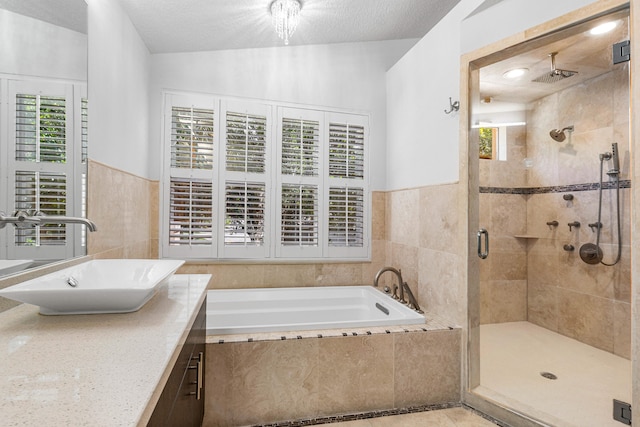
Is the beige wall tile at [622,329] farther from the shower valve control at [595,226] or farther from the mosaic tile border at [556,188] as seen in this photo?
the mosaic tile border at [556,188]

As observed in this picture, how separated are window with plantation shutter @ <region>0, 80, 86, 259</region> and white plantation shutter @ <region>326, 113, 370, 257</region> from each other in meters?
1.88

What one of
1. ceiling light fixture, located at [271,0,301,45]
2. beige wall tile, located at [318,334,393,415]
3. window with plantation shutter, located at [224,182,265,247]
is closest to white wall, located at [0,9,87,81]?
ceiling light fixture, located at [271,0,301,45]

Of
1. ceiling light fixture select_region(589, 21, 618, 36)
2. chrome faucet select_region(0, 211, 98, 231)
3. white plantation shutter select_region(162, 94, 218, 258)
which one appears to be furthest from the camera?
white plantation shutter select_region(162, 94, 218, 258)

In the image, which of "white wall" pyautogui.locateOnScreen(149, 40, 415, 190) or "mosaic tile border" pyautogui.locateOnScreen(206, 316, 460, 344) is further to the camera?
"white wall" pyautogui.locateOnScreen(149, 40, 415, 190)

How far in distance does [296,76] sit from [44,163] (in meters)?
2.12

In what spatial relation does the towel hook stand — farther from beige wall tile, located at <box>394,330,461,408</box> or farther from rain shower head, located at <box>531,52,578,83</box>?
beige wall tile, located at <box>394,330,461,408</box>

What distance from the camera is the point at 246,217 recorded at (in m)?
2.76

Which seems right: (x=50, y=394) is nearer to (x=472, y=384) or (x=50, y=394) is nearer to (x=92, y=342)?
(x=92, y=342)

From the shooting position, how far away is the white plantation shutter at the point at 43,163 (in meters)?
1.11

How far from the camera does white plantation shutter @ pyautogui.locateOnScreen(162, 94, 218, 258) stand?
2658mm

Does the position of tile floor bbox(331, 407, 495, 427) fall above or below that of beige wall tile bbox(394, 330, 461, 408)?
below

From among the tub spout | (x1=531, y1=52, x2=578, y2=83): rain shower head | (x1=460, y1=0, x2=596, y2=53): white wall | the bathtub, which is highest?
(x1=460, y1=0, x2=596, y2=53): white wall

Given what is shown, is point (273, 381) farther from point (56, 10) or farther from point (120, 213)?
point (56, 10)

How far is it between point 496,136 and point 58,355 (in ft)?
9.18
